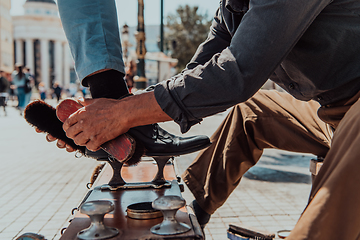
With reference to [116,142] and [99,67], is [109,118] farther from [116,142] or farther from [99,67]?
[99,67]

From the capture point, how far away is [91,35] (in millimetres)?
1569

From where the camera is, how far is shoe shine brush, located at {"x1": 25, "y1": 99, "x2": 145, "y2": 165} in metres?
1.32

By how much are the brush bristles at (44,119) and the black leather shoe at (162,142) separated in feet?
1.21

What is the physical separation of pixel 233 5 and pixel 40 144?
5549 mm

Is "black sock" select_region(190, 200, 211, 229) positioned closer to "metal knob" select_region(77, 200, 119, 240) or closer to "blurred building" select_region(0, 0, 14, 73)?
"metal knob" select_region(77, 200, 119, 240)

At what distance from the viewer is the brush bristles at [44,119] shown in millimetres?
1584

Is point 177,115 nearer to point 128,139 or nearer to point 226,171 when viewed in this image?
point 128,139

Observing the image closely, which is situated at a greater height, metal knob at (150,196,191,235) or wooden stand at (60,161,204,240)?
metal knob at (150,196,191,235)

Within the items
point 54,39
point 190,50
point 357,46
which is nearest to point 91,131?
point 357,46

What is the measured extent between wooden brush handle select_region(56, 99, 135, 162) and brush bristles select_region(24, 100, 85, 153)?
0.28 metres

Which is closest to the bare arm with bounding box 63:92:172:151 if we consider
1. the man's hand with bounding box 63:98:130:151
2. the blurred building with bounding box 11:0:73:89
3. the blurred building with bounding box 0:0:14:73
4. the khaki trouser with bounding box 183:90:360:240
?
the man's hand with bounding box 63:98:130:151

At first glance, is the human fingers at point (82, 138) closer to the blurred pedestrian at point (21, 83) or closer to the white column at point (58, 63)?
the blurred pedestrian at point (21, 83)

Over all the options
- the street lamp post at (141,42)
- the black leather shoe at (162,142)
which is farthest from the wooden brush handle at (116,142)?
the street lamp post at (141,42)

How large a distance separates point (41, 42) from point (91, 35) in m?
96.9
